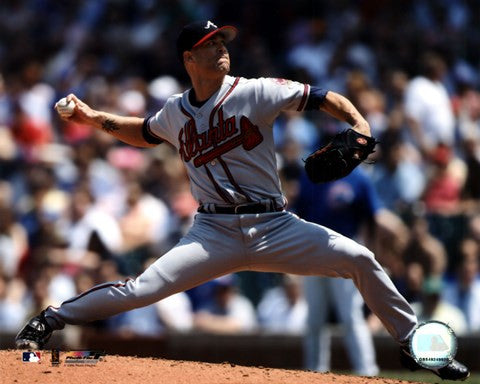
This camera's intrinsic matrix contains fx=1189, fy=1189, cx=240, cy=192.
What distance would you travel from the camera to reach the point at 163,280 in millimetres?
6316

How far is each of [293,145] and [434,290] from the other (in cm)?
208

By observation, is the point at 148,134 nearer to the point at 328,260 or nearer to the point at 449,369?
the point at 328,260

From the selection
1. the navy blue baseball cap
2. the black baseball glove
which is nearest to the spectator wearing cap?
the navy blue baseball cap

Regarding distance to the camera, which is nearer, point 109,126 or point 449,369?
point 449,369

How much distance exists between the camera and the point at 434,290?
10.2 meters

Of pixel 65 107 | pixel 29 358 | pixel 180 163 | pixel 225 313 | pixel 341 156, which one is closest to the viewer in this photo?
pixel 341 156

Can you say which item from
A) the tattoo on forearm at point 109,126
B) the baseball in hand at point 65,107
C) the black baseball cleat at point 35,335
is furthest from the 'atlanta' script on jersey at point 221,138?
the black baseball cleat at point 35,335

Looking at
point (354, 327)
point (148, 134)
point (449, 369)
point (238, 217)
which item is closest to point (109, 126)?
point (148, 134)

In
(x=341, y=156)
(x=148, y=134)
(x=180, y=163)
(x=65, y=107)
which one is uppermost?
(x=180, y=163)

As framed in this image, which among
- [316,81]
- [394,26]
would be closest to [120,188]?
[316,81]

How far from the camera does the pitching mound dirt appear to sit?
20.0 ft

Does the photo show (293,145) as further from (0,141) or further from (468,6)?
(468,6)

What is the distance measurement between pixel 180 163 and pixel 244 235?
554cm

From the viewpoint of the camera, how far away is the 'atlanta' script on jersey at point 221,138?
637 cm
